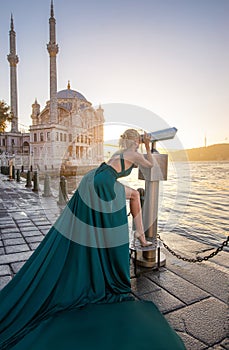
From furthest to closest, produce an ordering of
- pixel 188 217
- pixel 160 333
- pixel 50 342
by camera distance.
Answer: pixel 188 217 < pixel 160 333 < pixel 50 342

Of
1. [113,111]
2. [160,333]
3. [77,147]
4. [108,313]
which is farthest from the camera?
[77,147]

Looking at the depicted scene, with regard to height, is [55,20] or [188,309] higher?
[55,20]

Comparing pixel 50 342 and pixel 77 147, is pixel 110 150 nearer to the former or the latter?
pixel 77 147

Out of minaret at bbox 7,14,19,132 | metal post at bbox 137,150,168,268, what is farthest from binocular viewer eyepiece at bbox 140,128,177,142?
minaret at bbox 7,14,19,132

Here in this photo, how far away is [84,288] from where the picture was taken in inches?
83.7

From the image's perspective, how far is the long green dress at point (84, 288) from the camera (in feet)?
5.70

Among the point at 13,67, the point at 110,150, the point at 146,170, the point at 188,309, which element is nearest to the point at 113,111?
the point at 110,150

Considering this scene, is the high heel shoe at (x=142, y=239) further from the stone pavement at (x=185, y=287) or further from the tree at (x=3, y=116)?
the tree at (x=3, y=116)

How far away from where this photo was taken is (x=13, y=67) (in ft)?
168

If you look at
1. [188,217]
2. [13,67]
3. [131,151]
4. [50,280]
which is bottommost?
[188,217]

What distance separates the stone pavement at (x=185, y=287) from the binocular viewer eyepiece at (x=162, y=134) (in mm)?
1582

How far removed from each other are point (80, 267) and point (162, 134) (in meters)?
1.60

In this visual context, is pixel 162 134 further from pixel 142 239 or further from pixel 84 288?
pixel 84 288

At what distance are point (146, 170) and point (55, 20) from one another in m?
52.4
